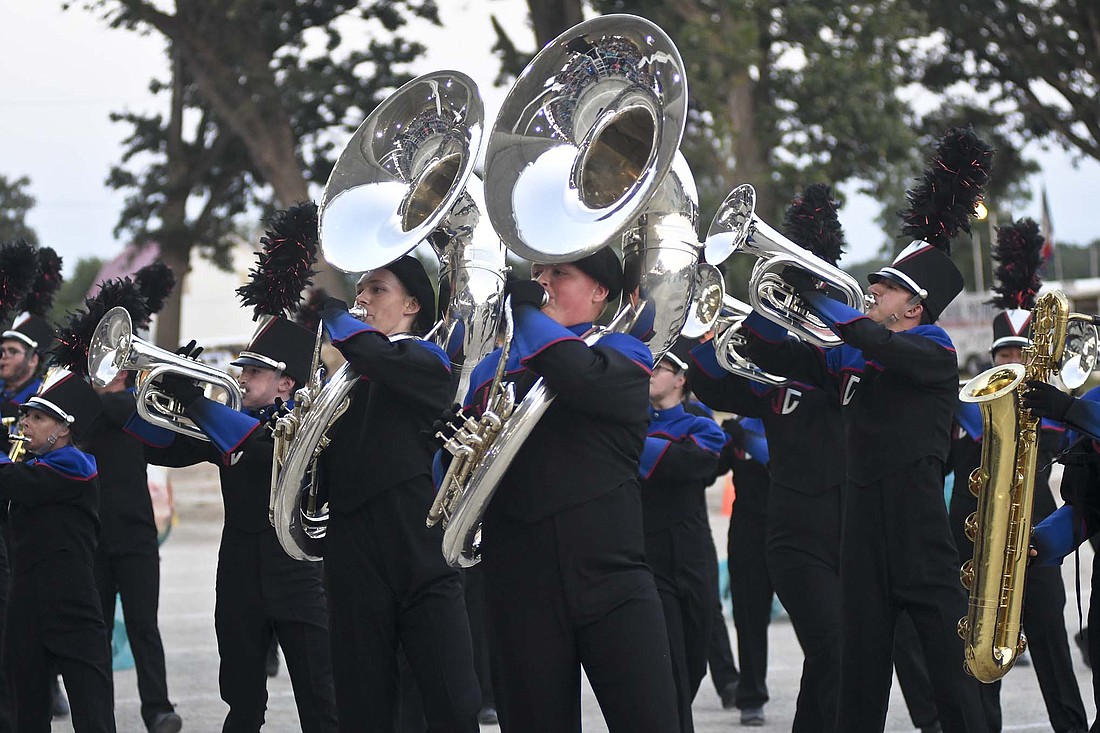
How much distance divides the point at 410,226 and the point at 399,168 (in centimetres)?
35

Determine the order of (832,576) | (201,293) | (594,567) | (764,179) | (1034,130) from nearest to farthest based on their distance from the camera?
(594,567)
(832,576)
(764,179)
(1034,130)
(201,293)

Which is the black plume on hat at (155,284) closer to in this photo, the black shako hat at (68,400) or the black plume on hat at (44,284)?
the black shako hat at (68,400)

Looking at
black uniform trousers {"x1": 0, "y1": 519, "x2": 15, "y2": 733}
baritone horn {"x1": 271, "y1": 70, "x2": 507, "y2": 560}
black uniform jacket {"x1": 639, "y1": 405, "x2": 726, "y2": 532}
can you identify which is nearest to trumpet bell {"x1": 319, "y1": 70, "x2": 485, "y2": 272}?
baritone horn {"x1": 271, "y1": 70, "x2": 507, "y2": 560}

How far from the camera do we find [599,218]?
4.02 metres

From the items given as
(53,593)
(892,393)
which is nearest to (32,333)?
(53,593)

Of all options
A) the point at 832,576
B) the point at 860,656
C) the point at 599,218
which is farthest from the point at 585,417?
the point at 832,576

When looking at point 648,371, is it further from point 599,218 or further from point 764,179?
point 764,179

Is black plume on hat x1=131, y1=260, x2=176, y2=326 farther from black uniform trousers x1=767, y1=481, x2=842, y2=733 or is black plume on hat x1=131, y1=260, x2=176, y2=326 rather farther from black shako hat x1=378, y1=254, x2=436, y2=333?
black uniform trousers x1=767, y1=481, x2=842, y2=733

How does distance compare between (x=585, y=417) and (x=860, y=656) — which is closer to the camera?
(x=585, y=417)

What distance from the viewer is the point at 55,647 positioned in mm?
5660

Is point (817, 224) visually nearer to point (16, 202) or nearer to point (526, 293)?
point (526, 293)

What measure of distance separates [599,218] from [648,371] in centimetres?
44

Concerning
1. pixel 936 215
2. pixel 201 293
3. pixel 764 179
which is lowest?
pixel 936 215

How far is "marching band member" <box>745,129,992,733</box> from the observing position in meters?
5.08
